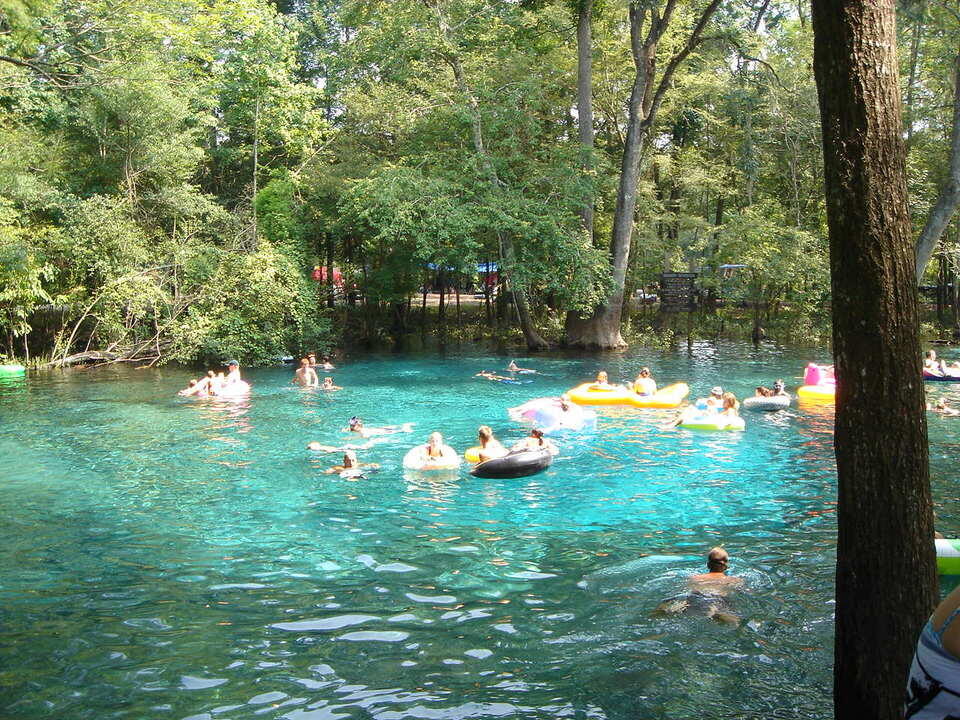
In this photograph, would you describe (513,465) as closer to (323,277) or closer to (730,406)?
(730,406)

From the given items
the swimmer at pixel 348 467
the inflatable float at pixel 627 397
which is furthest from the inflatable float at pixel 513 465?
the inflatable float at pixel 627 397

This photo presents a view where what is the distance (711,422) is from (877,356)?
12566mm

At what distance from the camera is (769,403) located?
1827 centimetres

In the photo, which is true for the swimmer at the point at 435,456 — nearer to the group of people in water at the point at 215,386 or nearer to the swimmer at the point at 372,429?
the swimmer at the point at 372,429

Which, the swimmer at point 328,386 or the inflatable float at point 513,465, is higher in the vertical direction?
the swimmer at point 328,386

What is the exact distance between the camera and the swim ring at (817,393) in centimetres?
1992

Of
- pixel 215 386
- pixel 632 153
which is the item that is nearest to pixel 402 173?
pixel 632 153

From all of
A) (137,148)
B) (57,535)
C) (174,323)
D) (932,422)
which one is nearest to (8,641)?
(57,535)

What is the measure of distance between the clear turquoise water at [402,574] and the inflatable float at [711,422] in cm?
27

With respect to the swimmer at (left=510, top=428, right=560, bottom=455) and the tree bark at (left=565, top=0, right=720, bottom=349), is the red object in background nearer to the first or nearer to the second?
the tree bark at (left=565, top=0, right=720, bottom=349)

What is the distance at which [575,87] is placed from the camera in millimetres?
33312

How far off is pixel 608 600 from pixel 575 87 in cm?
2845

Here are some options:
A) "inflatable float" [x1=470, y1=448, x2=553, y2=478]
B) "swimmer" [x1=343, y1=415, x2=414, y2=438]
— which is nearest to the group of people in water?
"swimmer" [x1=343, y1=415, x2=414, y2=438]

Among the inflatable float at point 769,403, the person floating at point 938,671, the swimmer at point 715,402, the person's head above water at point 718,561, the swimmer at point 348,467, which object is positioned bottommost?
the person's head above water at point 718,561
